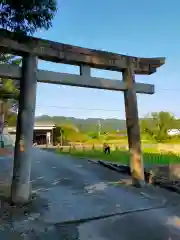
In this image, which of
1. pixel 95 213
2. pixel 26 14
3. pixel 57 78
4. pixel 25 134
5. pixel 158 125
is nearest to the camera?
pixel 26 14

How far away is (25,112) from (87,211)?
2791 mm

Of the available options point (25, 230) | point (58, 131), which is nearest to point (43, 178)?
point (25, 230)

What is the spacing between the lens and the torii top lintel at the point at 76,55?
788cm

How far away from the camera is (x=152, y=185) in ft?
33.3

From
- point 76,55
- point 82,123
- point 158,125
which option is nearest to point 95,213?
point 76,55

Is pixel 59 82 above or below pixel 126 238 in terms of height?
above

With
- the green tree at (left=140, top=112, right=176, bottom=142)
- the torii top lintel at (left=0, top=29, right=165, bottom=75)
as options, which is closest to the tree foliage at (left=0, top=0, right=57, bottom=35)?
the torii top lintel at (left=0, top=29, right=165, bottom=75)

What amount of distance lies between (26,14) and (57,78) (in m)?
3.69

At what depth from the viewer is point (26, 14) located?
509 centimetres

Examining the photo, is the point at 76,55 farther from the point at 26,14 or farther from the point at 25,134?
the point at 26,14

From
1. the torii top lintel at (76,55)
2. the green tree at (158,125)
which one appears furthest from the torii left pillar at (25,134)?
the green tree at (158,125)

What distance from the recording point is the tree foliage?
487 centimetres

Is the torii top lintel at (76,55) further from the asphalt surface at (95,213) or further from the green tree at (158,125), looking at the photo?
the green tree at (158,125)

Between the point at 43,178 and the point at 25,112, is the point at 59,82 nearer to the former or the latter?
the point at 25,112
